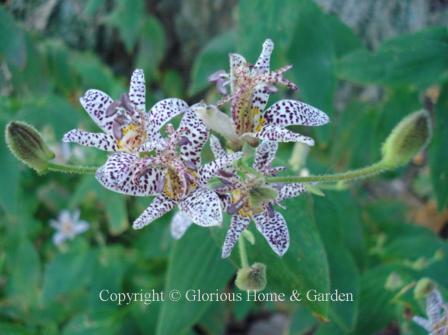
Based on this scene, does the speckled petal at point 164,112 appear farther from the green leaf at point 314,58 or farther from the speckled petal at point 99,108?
the green leaf at point 314,58

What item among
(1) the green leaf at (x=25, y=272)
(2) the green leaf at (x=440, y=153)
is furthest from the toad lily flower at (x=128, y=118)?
(1) the green leaf at (x=25, y=272)

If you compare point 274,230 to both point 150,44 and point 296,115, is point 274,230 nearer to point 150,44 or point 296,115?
point 296,115

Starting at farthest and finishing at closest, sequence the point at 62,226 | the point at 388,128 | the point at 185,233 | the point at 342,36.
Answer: the point at 62,226, the point at 342,36, the point at 388,128, the point at 185,233

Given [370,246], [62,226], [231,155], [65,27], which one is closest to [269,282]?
[231,155]

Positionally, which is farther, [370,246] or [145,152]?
[370,246]

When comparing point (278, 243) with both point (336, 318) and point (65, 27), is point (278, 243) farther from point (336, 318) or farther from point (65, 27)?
point (65, 27)

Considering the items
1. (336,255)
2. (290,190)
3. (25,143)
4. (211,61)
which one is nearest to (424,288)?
(336,255)
